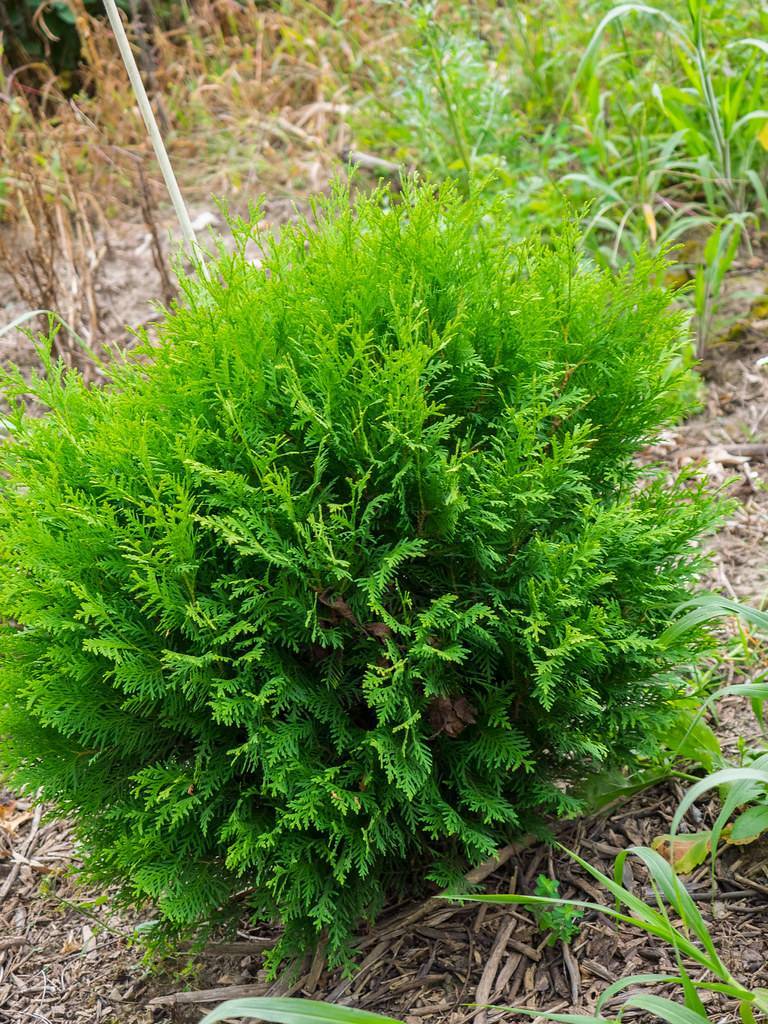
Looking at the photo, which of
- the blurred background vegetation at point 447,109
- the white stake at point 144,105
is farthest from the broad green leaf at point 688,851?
the blurred background vegetation at point 447,109

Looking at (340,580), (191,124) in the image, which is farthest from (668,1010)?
(191,124)

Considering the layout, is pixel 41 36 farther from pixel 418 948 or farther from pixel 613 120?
pixel 418 948

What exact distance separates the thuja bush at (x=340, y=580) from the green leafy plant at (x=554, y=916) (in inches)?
7.9

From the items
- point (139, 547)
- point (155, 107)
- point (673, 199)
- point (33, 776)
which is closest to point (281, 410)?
point (139, 547)

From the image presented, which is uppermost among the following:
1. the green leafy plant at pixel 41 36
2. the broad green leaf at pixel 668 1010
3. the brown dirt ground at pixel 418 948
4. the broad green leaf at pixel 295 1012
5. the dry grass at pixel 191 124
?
the green leafy plant at pixel 41 36

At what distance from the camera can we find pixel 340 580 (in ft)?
6.11

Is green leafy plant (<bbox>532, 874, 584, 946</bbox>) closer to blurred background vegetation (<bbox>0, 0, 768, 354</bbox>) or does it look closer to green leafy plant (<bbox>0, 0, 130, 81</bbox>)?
blurred background vegetation (<bbox>0, 0, 768, 354</bbox>)

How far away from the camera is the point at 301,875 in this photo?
190 cm

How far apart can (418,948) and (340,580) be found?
0.90m

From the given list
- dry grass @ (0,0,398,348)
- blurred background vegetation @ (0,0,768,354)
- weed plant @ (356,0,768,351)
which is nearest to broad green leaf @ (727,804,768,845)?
blurred background vegetation @ (0,0,768,354)

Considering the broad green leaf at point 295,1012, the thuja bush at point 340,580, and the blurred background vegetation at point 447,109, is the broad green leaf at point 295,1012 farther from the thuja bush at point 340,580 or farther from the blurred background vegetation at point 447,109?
the blurred background vegetation at point 447,109

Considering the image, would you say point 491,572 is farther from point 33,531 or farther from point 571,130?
point 571,130

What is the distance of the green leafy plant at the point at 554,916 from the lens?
2096mm

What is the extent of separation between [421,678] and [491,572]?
0.27 meters
